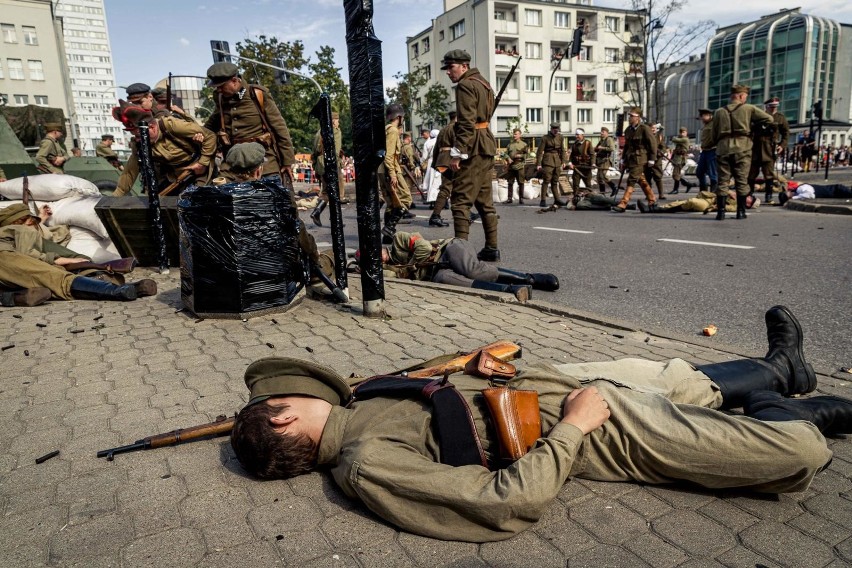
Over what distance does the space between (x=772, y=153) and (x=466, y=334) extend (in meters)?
11.5

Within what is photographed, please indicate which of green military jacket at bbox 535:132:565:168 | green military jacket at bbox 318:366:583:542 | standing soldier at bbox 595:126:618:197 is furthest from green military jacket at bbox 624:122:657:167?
green military jacket at bbox 318:366:583:542

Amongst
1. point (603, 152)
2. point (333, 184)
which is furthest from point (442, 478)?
point (603, 152)

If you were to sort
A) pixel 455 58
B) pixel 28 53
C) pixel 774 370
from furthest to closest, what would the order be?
pixel 28 53 < pixel 455 58 < pixel 774 370

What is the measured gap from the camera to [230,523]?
6.86 feet

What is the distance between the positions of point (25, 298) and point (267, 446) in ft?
13.4

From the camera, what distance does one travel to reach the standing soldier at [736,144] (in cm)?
1046

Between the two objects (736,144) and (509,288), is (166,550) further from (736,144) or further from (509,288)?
(736,144)

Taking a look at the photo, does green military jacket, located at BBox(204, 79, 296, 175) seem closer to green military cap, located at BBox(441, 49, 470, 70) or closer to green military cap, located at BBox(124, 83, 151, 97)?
green military cap, located at BBox(124, 83, 151, 97)

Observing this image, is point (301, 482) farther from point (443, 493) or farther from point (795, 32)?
point (795, 32)

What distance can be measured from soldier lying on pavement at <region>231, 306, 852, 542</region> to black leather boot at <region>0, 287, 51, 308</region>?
377 cm

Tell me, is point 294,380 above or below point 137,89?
below

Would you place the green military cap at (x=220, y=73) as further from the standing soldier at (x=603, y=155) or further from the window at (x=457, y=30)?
the window at (x=457, y=30)

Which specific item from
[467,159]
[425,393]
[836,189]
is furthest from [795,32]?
[425,393]

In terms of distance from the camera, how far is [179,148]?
21.4ft
